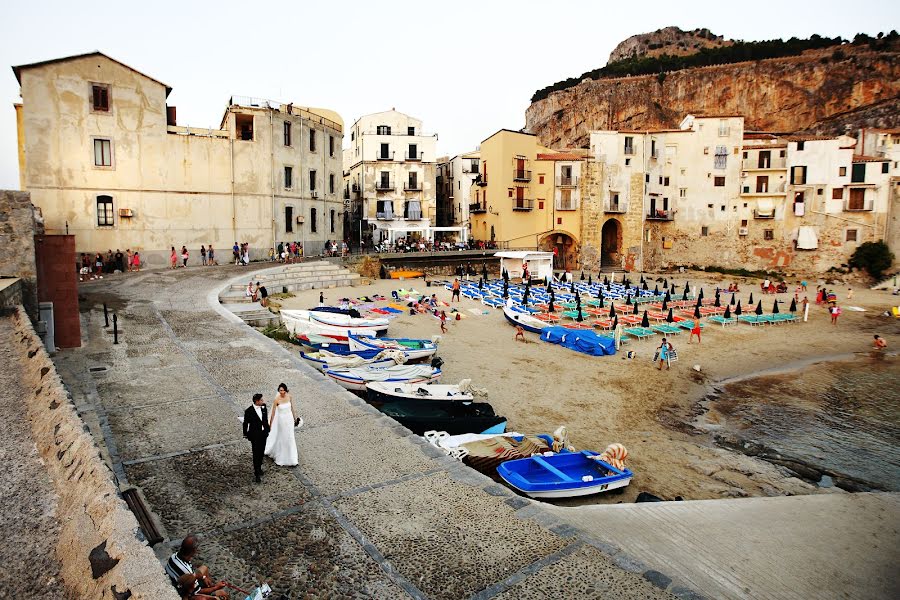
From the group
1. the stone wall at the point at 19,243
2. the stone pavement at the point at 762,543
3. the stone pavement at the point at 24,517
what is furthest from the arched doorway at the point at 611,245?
the stone pavement at the point at 24,517

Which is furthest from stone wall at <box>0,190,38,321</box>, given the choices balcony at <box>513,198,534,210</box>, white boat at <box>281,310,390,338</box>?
balcony at <box>513,198,534,210</box>

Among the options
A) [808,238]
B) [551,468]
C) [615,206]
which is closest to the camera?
[551,468]

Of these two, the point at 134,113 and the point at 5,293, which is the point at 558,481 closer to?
the point at 5,293

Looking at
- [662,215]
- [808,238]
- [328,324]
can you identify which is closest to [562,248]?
[662,215]

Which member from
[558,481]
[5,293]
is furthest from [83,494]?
[5,293]

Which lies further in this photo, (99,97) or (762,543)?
(99,97)

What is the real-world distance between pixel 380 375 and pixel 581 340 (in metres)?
Result: 10.2

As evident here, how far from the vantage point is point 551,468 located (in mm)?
10953

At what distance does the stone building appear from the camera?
178 ft

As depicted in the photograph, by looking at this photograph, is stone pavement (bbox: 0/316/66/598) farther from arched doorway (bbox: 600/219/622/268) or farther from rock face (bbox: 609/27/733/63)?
rock face (bbox: 609/27/733/63)

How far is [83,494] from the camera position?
5445 millimetres

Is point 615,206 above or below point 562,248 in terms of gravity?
above

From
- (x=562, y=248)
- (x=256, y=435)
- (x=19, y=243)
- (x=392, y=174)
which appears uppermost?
(x=392, y=174)

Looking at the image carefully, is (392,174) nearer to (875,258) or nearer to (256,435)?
(875,258)
